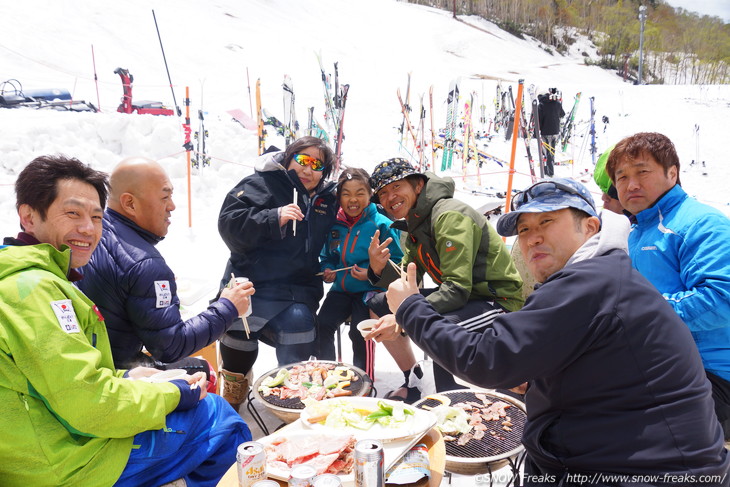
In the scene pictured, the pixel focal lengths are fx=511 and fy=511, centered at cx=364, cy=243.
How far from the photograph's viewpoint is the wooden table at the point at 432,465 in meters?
1.72

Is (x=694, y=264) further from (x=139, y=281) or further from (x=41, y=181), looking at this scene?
(x=41, y=181)

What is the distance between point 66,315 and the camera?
5.14ft

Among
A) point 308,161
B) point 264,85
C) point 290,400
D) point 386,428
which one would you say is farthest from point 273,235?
point 264,85

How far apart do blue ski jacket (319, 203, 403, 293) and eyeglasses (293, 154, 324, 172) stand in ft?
1.35

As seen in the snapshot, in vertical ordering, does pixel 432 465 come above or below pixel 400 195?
below

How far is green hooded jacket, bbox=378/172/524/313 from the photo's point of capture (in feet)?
9.66

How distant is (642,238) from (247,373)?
2.62 metres

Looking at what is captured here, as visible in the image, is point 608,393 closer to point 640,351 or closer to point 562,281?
point 640,351

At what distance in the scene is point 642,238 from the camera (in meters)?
2.55

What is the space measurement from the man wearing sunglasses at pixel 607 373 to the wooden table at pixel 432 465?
0.37 meters

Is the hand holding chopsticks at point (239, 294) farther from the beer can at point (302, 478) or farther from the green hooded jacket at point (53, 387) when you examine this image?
the beer can at point (302, 478)

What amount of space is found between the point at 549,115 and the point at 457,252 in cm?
993

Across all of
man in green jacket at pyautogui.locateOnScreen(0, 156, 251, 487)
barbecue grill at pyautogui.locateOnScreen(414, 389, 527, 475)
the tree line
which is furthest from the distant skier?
the tree line

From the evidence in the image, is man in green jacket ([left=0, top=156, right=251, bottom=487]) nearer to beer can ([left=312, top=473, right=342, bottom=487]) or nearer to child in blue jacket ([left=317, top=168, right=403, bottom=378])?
beer can ([left=312, top=473, right=342, bottom=487])
